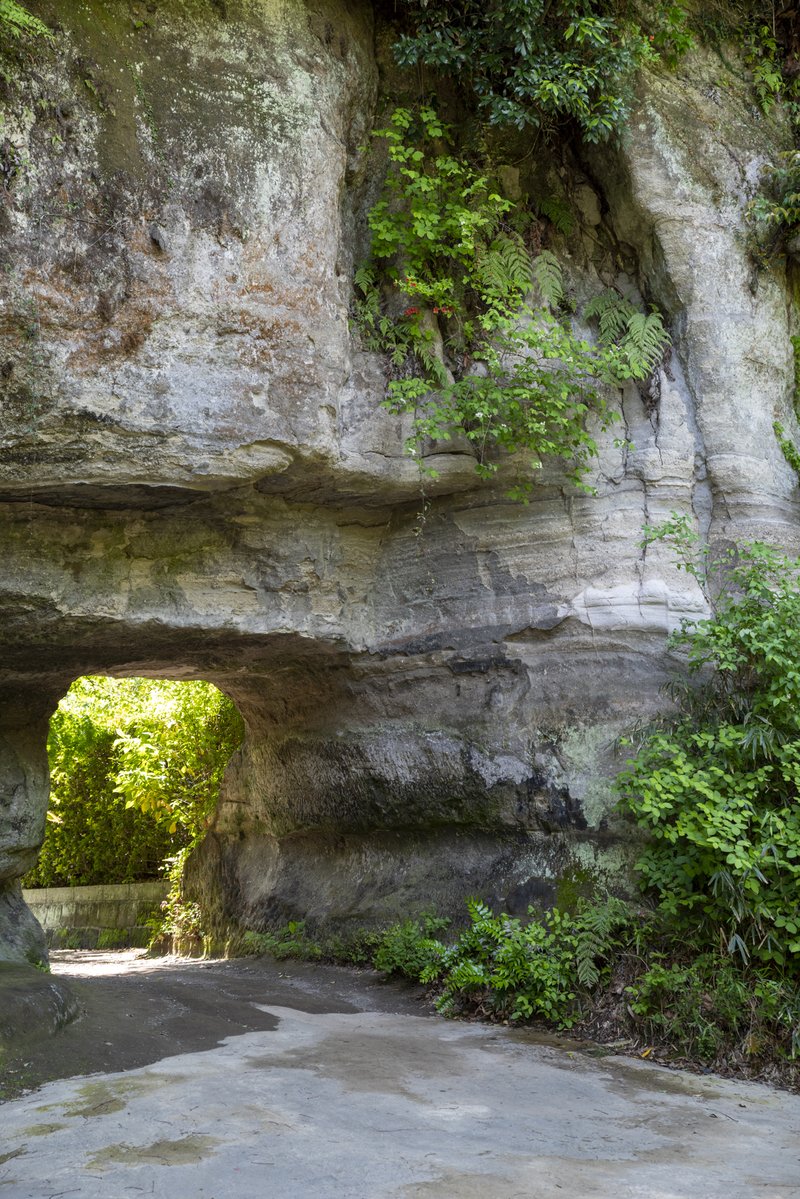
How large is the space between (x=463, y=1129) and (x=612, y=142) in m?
6.99

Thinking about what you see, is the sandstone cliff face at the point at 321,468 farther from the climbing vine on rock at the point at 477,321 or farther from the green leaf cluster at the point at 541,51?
the green leaf cluster at the point at 541,51

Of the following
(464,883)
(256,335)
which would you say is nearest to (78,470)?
(256,335)

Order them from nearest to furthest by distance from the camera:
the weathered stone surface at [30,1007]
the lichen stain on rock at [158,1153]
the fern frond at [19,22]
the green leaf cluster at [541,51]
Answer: the lichen stain on rock at [158,1153]
the weathered stone surface at [30,1007]
the fern frond at [19,22]
the green leaf cluster at [541,51]

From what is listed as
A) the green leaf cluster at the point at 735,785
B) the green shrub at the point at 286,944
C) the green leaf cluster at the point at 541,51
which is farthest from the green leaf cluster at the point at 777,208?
the green shrub at the point at 286,944

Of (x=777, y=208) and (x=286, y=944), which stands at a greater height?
(x=777, y=208)

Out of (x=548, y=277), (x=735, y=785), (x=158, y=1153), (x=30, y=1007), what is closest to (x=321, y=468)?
(x=548, y=277)

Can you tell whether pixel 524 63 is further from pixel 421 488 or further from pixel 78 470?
pixel 78 470

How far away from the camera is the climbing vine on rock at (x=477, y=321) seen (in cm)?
739

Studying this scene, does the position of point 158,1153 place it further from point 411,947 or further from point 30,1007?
point 411,947

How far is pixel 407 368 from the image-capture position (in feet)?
25.5

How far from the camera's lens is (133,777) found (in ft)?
42.7

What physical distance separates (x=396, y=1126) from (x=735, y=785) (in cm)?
305

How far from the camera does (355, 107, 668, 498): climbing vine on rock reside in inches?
291

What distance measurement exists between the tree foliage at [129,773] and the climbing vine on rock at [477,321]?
6.08m
